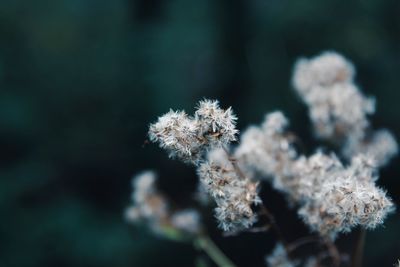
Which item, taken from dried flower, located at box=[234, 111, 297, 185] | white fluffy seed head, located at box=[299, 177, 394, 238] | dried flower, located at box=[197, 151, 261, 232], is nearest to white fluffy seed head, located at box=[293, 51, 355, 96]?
dried flower, located at box=[234, 111, 297, 185]

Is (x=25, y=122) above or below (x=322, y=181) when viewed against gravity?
above

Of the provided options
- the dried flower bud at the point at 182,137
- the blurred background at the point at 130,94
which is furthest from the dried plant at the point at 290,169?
the blurred background at the point at 130,94

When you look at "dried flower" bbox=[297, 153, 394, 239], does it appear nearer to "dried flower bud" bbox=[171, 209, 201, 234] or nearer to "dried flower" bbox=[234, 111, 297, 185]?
"dried flower" bbox=[234, 111, 297, 185]

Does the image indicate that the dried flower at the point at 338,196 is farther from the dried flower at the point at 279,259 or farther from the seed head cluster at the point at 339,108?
the seed head cluster at the point at 339,108

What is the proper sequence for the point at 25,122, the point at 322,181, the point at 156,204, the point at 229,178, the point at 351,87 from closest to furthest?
the point at 229,178
the point at 322,181
the point at 351,87
the point at 156,204
the point at 25,122

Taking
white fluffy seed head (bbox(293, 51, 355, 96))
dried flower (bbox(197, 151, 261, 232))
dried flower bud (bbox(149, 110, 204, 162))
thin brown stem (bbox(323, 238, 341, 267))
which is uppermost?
white fluffy seed head (bbox(293, 51, 355, 96))

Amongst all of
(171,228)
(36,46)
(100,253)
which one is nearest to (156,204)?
(171,228)

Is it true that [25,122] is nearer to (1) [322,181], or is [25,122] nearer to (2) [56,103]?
(2) [56,103]

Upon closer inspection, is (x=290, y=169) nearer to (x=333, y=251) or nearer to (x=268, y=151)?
(x=268, y=151)
